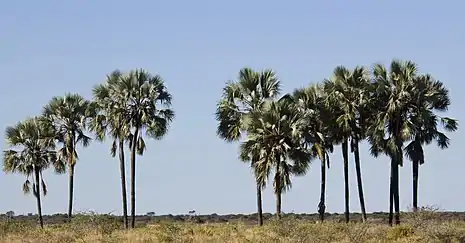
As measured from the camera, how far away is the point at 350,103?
5250 cm

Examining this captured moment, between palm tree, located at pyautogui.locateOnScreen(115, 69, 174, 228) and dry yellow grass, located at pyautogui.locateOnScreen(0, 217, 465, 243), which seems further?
palm tree, located at pyautogui.locateOnScreen(115, 69, 174, 228)

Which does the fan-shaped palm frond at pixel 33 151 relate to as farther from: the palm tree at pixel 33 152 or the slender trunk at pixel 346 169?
→ the slender trunk at pixel 346 169

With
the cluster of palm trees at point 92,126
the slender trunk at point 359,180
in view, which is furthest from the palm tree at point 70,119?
the slender trunk at point 359,180

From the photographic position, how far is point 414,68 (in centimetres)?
5134

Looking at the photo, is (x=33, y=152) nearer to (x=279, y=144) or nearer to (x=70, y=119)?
(x=70, y=119)

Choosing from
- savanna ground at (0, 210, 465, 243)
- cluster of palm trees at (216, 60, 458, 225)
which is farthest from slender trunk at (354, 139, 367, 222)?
savanna ground at (0, 210, 465, 243)

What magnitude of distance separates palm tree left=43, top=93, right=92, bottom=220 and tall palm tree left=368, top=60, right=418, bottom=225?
20.1 meters

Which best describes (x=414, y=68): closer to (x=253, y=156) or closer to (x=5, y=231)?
(x=253, y=156)

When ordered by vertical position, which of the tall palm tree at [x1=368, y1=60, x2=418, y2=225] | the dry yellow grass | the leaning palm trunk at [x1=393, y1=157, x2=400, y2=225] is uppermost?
the tall palm tree at [x1=368, y1=60, x2=418, y2=225]

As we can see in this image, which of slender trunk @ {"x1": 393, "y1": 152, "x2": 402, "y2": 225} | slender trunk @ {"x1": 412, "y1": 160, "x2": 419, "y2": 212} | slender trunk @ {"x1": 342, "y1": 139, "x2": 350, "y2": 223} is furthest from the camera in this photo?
slender trunk @ {"x1": 342, "y1": 139, "x2": 350, "y2": 223}

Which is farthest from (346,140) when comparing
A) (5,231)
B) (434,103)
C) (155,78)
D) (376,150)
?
(5,231)

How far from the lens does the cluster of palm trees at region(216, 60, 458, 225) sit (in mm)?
47344

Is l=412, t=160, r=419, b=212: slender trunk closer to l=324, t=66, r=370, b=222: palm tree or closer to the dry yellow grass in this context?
l=324, t=66, r=370, b=222: palm tree

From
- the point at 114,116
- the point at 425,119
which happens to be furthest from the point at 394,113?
the point at 114,116
